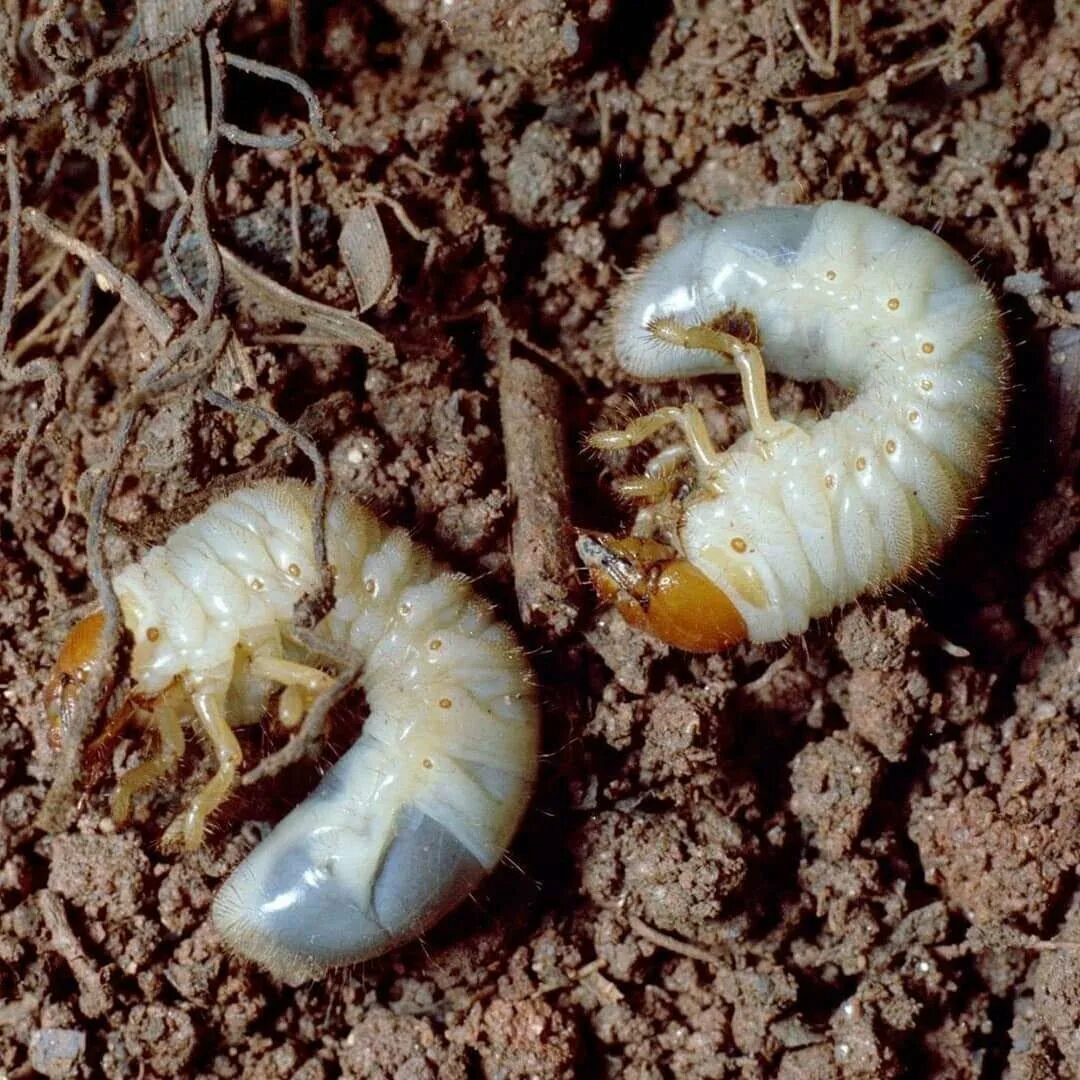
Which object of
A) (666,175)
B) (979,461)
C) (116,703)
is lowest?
(116,703)

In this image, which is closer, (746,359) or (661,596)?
(661,596)

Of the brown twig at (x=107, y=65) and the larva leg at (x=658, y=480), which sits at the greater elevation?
the brown twig at (x=107, y=65)

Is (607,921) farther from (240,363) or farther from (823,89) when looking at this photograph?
(823,89)

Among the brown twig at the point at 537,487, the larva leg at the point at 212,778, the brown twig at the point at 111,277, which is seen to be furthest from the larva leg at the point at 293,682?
the brown twig at the point at 111,277

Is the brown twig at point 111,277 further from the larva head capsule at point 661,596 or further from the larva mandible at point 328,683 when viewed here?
the larva head capsule at point 661,596

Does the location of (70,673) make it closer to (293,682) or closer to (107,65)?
(293,682)

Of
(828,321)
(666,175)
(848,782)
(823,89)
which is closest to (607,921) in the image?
(848,782)

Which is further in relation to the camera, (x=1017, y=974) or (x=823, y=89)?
(x=823, y=89)

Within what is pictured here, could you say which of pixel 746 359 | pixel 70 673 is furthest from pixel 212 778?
pixel 746 359
